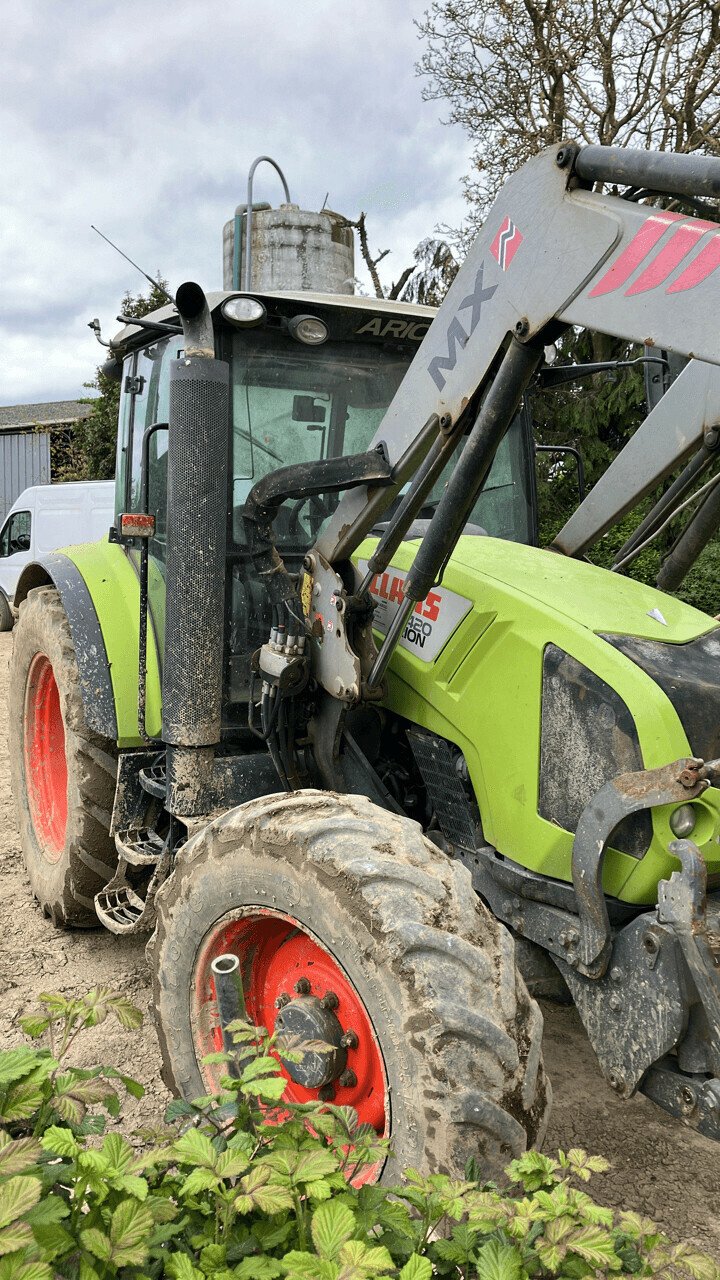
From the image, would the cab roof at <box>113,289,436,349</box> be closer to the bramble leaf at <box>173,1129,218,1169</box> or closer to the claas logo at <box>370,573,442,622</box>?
the claas logo at <box>370,573,442,622</box>

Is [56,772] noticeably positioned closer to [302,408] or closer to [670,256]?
[302,408]

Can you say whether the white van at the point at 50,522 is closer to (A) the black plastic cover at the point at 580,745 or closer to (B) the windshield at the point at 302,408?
(B) the windshield at the point at 302,408

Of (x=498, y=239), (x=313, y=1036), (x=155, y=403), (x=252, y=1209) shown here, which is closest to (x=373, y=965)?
(x=313, y=1036)

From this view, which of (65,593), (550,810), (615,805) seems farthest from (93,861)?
(615,805)

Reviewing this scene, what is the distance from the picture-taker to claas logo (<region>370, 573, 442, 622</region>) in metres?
2.85

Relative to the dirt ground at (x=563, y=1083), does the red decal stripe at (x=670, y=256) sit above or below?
above

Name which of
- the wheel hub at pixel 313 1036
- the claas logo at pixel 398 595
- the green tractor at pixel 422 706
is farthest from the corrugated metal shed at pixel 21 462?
the wheel hub at pixel 313 1036

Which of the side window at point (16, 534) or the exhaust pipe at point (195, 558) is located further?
the side window at point (16, 534)

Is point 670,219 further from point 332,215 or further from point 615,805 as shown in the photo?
point 332,215

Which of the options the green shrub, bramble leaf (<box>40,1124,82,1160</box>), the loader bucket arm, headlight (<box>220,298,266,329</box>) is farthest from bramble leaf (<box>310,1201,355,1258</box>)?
headlight (<box>220,298,266,329</box>)

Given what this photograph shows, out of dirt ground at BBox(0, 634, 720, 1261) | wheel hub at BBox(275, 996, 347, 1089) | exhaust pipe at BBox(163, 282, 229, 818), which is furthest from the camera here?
exhaust pipe at BBox(163, 282, 229, 818)

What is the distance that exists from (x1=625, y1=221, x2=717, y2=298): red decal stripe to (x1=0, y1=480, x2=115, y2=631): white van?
11105 mm

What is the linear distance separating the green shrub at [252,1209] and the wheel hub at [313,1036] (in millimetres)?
627

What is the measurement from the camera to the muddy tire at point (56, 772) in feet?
11.9
